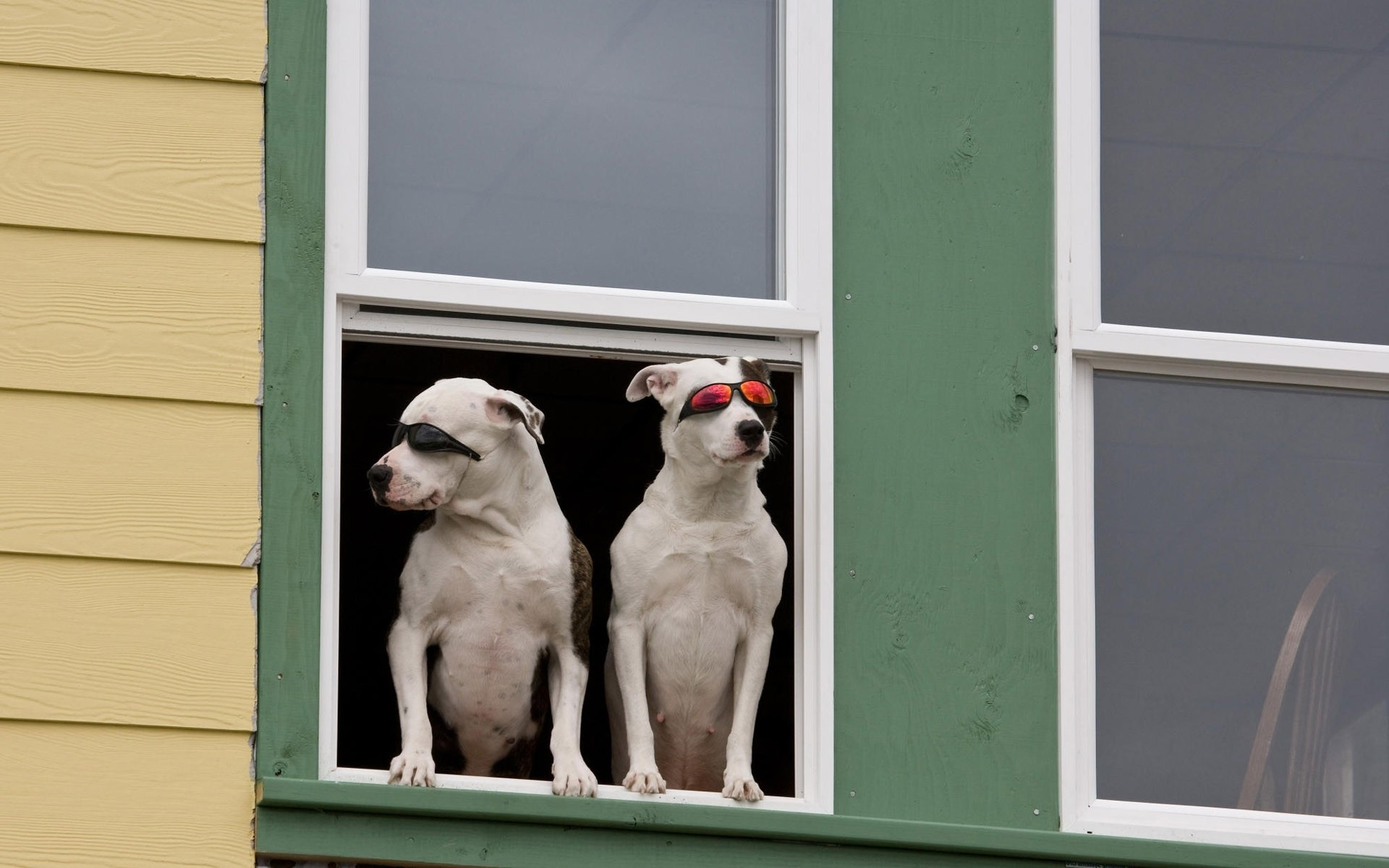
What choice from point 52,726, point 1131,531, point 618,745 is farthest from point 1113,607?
point 52,726

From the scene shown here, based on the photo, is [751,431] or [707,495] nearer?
[751,431]

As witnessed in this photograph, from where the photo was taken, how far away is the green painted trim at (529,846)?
5016 mm

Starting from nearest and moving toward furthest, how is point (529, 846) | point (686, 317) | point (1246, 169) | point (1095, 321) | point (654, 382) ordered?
point (529, 846), point (686, 317), point (1095, 321), point (654, 382), point (1246, 169)

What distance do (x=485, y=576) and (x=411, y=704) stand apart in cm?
40

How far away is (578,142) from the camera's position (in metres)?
5.84

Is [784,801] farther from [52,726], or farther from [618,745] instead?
[52,726]

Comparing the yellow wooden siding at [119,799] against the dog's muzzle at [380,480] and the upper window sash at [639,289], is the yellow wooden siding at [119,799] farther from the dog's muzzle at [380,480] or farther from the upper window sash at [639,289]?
the upper window sash at [639,289]

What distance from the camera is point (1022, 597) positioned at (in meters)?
5.59

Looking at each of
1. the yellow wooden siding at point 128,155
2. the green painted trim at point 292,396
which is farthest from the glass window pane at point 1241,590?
the yellow wooden siding at point 128,155

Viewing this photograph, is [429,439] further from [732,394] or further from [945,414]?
[945,414]

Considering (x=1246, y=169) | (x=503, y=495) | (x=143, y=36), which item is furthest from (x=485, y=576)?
(x=1246, y=169)

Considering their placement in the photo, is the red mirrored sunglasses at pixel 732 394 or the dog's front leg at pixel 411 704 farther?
the red mirrored sunglasses at pixel 732 394

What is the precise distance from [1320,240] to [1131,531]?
0.96 meters

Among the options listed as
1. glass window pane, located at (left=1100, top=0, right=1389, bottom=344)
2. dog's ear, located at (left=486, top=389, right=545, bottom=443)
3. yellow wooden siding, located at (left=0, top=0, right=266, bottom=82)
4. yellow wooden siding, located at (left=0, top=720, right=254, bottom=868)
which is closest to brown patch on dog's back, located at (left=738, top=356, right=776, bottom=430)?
dog's ear, located at (left=486, top=389, right=545, bottom=443)
